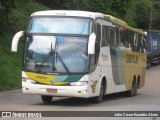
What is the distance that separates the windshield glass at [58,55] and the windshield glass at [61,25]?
27 cm

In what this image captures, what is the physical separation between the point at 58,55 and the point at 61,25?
1139mm

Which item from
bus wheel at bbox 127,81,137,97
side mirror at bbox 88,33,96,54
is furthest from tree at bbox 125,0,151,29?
side mirror at bbox 88,33,96,54

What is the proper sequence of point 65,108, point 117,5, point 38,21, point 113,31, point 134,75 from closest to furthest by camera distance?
point 65,108 < point 38,21 < point 113,31 < point 134,75 < point 117,5

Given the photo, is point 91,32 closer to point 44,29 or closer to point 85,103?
point 44,29

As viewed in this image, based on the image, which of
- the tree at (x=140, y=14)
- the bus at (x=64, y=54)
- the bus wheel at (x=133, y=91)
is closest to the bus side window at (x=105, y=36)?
the bus at (x=64, y=54)

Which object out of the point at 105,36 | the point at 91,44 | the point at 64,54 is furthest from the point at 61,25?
the point at 105,36

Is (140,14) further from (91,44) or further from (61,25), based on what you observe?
(91,44)

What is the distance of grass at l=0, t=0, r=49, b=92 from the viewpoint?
27.4m

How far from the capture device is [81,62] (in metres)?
18.2

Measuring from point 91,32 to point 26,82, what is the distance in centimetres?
286

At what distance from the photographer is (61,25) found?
18.7m

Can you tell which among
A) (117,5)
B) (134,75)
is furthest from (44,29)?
(117,5)

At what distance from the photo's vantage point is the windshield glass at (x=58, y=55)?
59.6ft

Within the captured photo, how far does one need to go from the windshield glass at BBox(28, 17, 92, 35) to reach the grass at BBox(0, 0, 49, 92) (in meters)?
7.80
